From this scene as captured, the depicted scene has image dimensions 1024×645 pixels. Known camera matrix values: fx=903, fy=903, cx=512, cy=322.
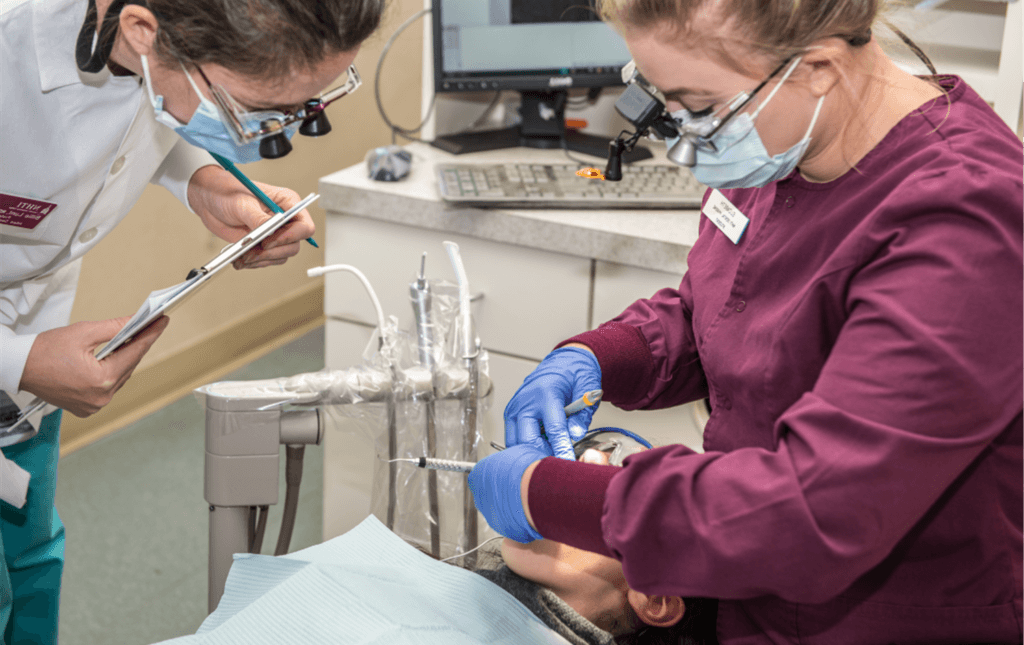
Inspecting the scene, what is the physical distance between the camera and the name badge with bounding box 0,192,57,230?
1.14 meters

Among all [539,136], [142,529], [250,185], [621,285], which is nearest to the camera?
[250,185]

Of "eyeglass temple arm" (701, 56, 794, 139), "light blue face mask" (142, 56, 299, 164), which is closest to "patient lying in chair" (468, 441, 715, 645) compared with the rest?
"eyeglass temple arm" (701, 56, 794, 139)

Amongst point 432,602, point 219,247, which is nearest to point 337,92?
point 432,602

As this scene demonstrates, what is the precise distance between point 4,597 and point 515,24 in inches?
57.3

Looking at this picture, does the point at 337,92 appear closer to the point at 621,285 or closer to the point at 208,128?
the point at 208,128

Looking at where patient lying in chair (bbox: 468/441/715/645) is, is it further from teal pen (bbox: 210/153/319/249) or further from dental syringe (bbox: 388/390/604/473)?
teal pen (bbox: 210/153/319/249)

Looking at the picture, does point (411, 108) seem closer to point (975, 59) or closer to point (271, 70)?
point (975, 59)

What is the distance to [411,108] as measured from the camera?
3.59 meters

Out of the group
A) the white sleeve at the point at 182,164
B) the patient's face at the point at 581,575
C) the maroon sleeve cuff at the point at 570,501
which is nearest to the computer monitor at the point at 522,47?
the white sleeve at the point at 182,164

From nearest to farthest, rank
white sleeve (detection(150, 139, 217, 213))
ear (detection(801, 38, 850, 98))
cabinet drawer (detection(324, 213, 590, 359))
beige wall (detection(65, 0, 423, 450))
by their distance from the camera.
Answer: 1. ear (detection(801, 38, 850, 98))
2. white sleeve (detection(150, 139, 217, 213))
3. cabinet drawer (detection(324, 213, 590, 359))
4. beige wall (detection(65, 0, 423, 450))

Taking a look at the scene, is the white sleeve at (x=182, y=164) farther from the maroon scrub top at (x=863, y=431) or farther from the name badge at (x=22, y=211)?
the maroon scrub top at (x=863, y=431)

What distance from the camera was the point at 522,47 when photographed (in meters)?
2.00

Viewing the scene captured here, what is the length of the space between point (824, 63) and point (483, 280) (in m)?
1.06

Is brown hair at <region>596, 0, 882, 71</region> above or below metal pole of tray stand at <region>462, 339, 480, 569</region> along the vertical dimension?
above
